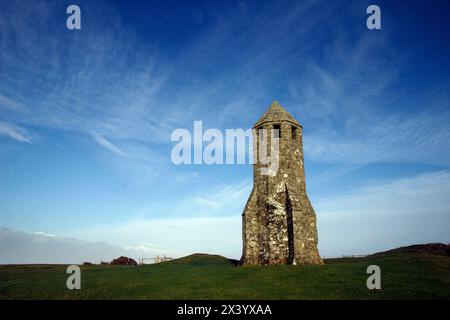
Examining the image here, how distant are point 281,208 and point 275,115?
8748 mm

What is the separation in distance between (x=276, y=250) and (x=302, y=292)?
32.9ft

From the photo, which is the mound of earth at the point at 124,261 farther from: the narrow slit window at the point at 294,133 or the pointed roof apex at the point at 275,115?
the narrow slit window at the point at 294,133

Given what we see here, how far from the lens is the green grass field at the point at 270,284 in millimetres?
17172

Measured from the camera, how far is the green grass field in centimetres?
1717

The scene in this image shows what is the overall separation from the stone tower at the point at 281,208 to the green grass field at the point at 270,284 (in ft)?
12.4

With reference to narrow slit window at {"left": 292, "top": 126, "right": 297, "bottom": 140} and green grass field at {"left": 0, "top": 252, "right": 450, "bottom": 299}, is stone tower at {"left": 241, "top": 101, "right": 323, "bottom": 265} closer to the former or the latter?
narrow slit window at {"left": 292, "top": 126, "right": 297, "bottom": 140}

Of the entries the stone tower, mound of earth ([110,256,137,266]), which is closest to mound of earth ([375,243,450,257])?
the stone tower

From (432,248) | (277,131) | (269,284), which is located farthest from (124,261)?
(432,248)
